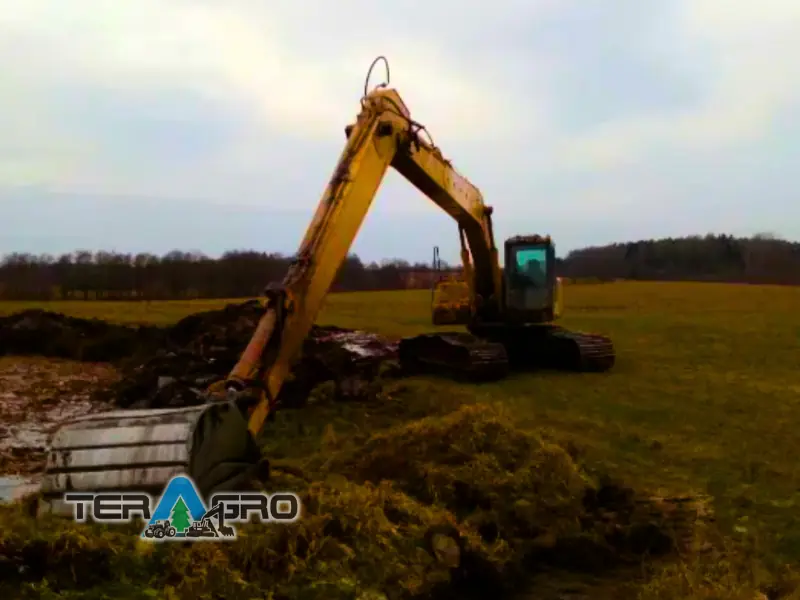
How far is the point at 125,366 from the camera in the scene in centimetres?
1570

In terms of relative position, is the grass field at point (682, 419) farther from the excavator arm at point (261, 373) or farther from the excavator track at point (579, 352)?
the excavator arm at point (261, 373)

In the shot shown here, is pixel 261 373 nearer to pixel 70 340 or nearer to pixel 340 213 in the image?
pixel 340 213

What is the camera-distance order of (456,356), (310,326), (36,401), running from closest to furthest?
(310,326), (36,401), (456,356)

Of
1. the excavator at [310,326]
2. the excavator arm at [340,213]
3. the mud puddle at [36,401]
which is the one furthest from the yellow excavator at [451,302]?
the mud puddle at [36,401]

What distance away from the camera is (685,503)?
5.75 meters

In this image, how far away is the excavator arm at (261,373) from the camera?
4.39 m

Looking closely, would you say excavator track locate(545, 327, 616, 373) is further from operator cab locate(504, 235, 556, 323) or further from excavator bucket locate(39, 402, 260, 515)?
excavator bucket locate(39, 402, 260, 515)

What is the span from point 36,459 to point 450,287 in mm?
8180

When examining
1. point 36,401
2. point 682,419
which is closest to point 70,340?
point 36,401

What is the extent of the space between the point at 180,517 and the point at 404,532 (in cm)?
125

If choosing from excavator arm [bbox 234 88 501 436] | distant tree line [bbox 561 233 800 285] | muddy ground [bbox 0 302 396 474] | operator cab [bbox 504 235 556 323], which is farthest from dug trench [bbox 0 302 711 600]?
distant tree line [bbox 561 233 800 285]

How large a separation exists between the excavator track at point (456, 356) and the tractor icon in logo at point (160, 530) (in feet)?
26.9

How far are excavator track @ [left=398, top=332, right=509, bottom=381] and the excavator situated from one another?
0.02 m

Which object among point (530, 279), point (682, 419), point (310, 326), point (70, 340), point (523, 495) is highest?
point (530, 279)
